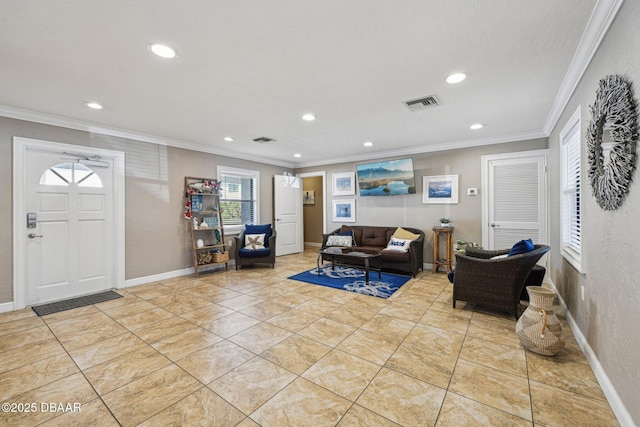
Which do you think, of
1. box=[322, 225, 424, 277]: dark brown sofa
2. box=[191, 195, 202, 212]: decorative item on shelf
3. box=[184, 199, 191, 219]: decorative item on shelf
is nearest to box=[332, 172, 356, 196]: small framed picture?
box=[322, 225, 424, 277]: dark brown sofa

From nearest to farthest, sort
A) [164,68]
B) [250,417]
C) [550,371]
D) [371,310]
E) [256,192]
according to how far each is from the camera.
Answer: [250,417]
[550,371]
[164,68]
[371,310]
[256,192]

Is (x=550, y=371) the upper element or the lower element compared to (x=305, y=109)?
lower

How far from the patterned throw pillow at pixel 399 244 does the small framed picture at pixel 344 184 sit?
5.50 feet

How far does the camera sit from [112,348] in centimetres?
240

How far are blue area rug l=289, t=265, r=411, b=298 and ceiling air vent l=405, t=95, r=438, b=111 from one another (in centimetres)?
245

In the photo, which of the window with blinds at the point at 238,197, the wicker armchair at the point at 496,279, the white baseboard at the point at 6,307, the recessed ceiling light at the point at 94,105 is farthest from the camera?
the window with blinds at the point at 238,197

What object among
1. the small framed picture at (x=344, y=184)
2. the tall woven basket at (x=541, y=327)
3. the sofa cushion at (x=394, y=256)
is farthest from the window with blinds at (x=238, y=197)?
the tall woven basket at (x=541, y=327)

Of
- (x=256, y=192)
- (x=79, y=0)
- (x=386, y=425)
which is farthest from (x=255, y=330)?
(x=256, y=192)

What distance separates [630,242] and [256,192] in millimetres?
5826

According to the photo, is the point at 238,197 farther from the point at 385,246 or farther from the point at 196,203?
the point at 385,246

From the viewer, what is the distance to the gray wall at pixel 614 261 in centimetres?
142

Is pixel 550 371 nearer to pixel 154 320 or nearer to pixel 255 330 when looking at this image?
pixel 255 330

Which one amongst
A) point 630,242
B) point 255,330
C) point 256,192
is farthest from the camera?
point 256,192

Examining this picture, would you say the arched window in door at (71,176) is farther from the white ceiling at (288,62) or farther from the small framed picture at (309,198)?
the small framed picture at (309,198)
